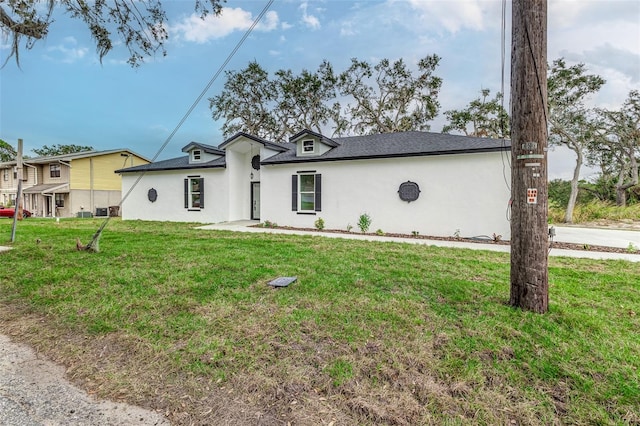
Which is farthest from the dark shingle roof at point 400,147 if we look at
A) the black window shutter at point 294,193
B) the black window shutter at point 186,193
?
the black window shutter at point 186,193

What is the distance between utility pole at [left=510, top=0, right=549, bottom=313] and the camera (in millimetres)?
3086

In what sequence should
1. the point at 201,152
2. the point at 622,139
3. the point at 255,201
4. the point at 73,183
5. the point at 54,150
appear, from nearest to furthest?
the point at 201,152, the point at 255,201, the point at 622,139, the point at 73,183, the point at 54,150

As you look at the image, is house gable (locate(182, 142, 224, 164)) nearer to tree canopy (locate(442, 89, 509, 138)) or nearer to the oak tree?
the oak tree

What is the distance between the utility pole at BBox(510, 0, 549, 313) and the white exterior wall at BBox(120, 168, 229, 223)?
12.1m

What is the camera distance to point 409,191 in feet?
32.7

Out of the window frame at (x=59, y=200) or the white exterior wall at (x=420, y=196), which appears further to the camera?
the window frame at (x=59, y=200)

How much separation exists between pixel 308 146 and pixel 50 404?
10815 millimetres

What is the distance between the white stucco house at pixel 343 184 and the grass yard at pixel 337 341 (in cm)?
454

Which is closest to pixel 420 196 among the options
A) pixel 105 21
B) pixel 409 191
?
pixel 409 191

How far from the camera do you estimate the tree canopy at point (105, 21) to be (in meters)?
5.06

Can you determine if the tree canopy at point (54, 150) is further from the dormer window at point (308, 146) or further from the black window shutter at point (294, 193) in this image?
the dormer window at point (308, 146)

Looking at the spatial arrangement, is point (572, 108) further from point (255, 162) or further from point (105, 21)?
point (105, 21)

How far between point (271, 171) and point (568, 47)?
1522cm

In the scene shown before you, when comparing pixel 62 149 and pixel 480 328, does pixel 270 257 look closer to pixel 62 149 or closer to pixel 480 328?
pixel 480 328
